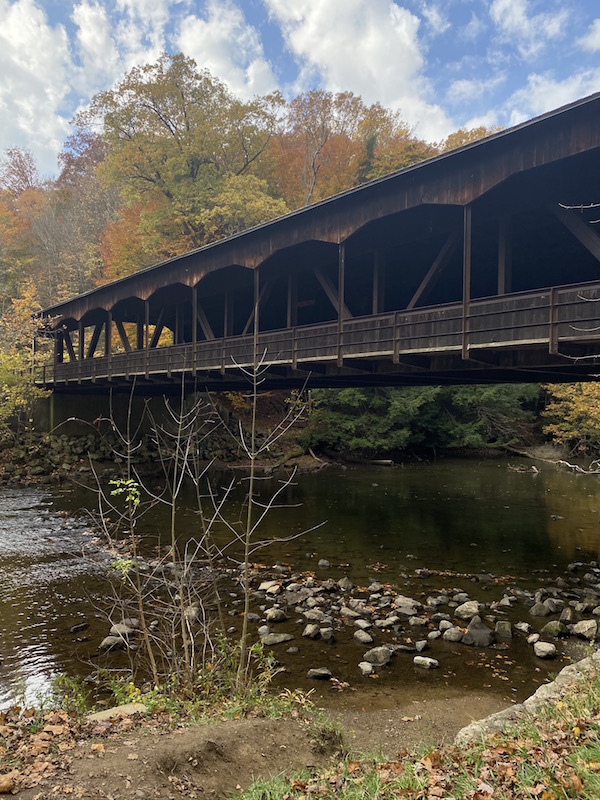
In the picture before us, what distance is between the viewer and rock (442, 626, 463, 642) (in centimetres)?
659

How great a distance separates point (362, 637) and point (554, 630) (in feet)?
8.42

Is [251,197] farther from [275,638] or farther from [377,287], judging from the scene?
[275,638]

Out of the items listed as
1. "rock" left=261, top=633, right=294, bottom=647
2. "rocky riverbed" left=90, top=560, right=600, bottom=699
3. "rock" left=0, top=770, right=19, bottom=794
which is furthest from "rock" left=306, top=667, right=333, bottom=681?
"rock" left=0, top=770, right=19, bottom=794

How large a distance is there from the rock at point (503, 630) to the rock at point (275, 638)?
9.09ft

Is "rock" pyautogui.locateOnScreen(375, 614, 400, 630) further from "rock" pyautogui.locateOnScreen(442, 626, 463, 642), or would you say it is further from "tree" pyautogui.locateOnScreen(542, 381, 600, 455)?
"tree" pyautogui.locateOnScreen(542, 381, 600, 455)

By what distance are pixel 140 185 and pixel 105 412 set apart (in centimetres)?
1408

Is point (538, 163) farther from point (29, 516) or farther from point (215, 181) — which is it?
point (215, 181)

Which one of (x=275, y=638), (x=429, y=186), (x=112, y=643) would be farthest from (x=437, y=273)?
(x=112, y=643)

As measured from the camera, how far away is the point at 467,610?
7.34 m

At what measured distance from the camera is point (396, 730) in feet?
15.4

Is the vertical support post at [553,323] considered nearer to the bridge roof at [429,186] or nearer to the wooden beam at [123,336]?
the bridge roof at [429,186]

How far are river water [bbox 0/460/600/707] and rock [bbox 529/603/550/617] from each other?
159 millimetres

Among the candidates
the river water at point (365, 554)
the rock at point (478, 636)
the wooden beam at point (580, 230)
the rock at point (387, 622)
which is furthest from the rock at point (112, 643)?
the wooden beam at point (580, 230)

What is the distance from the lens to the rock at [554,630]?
665 centimetres
